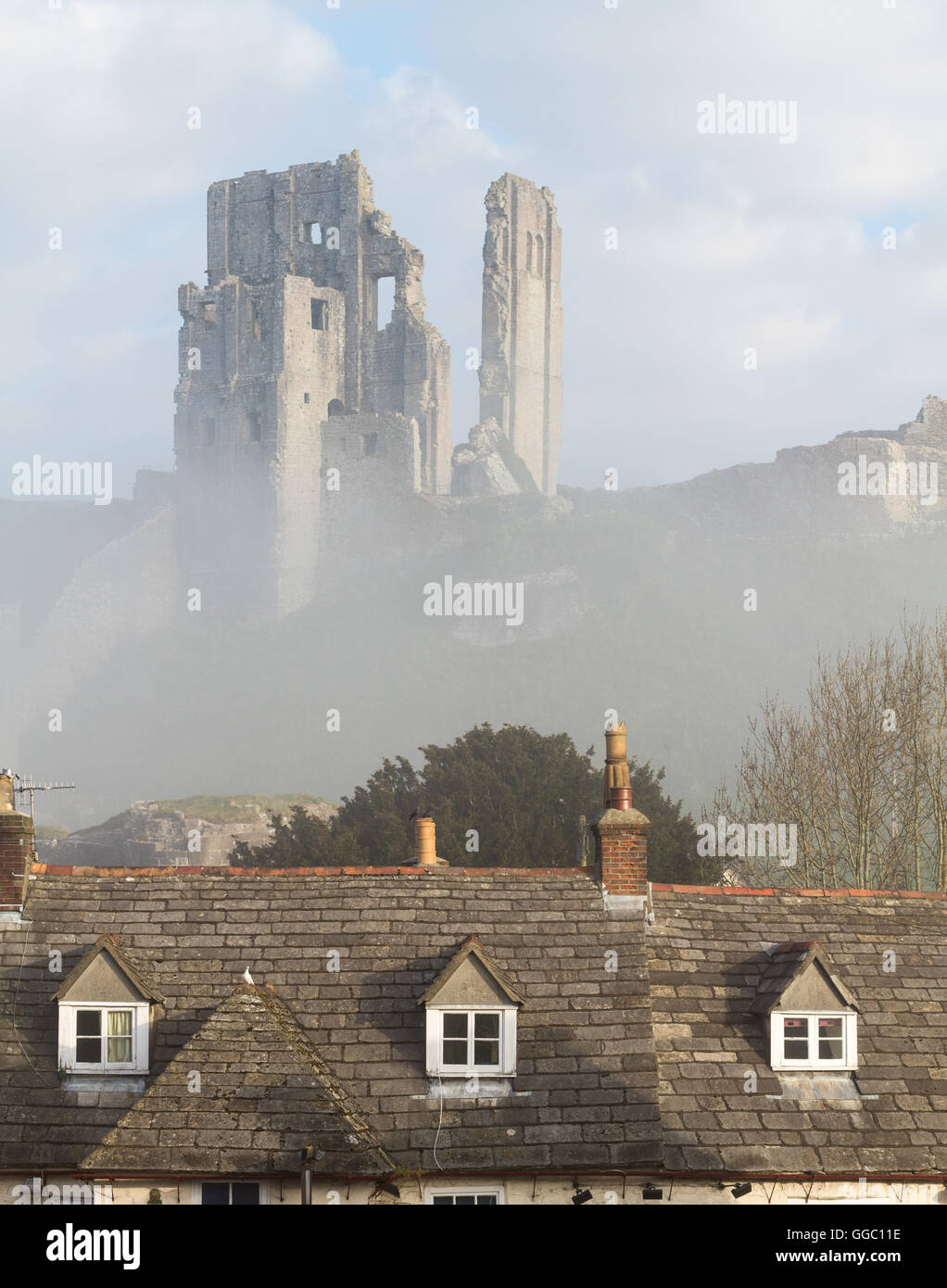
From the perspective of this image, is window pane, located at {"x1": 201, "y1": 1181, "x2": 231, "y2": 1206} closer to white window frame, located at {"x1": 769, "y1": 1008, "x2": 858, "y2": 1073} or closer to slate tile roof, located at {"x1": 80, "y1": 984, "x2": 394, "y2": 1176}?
slate tile roof, located at {"x1": 80, "y1": 984, "x2": 394, "y2": 1176}

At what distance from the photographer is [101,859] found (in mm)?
62344

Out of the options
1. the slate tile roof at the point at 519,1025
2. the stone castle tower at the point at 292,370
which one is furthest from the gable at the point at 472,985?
the stone castle tower at the point at 292,370

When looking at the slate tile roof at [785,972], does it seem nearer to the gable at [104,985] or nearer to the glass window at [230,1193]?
the glass window at [230,1193]

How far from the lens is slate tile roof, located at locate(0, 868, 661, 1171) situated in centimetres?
1432

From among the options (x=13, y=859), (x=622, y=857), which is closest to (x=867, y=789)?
(x=622, y=857)

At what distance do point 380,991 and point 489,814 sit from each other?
32.5 meters

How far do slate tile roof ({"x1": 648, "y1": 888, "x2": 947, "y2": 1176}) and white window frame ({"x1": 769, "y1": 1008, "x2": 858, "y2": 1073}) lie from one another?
15cm

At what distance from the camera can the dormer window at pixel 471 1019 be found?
48.6 feet

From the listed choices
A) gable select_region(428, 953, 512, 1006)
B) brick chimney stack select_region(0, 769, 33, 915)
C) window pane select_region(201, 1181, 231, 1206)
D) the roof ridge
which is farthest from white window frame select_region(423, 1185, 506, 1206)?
brick chimney stack select_region(0, 769, 33, 915)

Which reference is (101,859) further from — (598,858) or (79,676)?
(598,858)

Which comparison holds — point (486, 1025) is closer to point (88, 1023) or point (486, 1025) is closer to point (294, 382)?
point (88, 1023)

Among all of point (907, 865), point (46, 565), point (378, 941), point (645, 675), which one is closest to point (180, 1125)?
point (378, 941)

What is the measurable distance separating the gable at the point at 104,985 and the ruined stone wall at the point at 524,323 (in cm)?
8284

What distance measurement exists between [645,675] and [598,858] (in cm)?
6731
